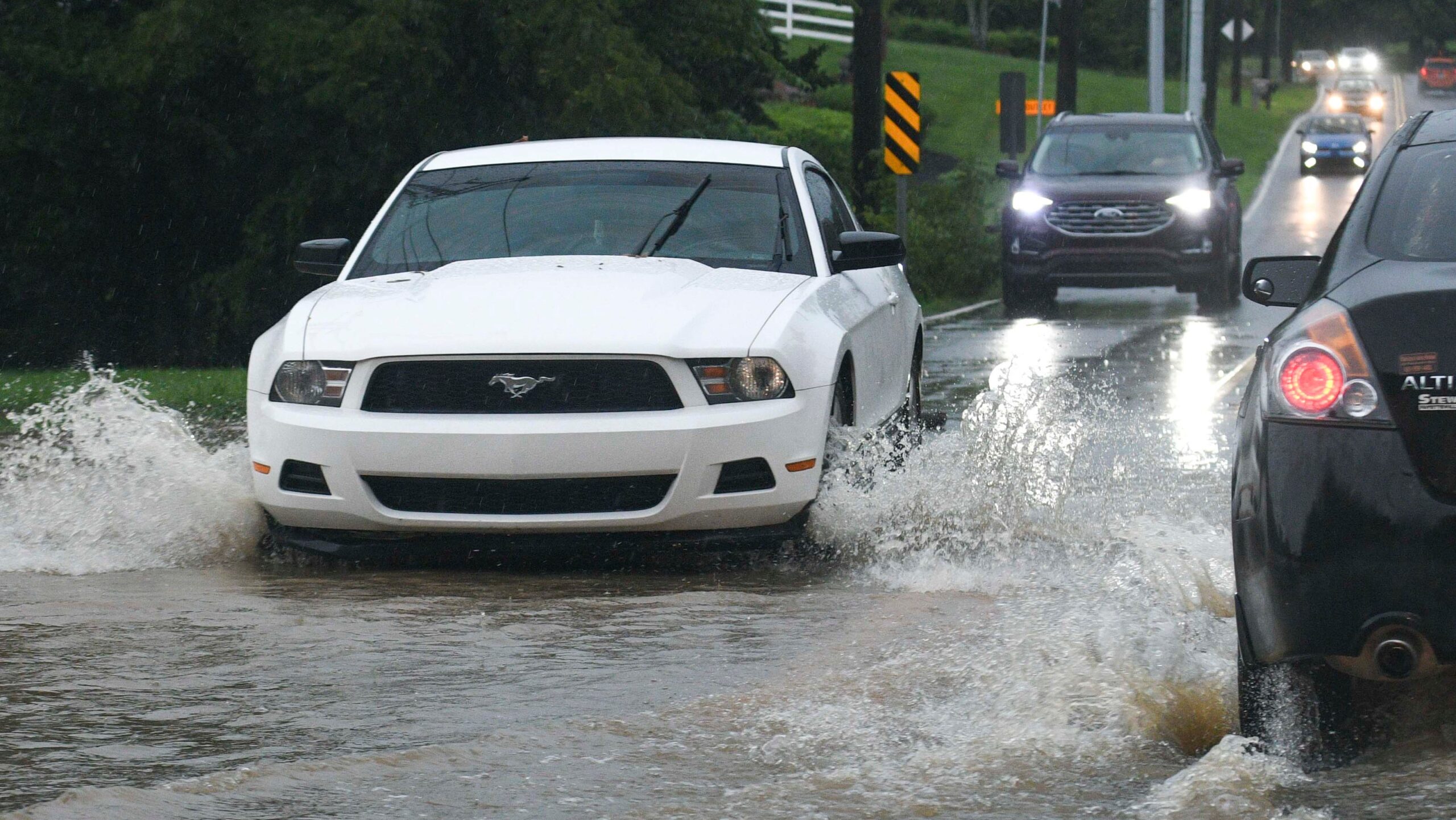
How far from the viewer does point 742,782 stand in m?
4.30

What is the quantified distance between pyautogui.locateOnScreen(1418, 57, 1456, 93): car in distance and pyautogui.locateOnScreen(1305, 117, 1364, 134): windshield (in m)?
46.3

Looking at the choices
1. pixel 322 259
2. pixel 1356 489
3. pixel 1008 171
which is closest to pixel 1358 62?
pixel 1008 171

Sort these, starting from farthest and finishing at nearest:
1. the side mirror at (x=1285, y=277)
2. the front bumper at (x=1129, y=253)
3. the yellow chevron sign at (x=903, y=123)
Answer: the yellow chevron sign at (x=903, y=123) → the front bumper at (x=1129, y=253) → the side mirror at (x=1285, y=277)

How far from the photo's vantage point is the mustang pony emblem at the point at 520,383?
652 centimetres

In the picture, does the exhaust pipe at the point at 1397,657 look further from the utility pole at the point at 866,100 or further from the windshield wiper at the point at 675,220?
the utility pole at the point at 866,100

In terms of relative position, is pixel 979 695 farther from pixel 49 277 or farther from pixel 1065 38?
pixel 1065 38

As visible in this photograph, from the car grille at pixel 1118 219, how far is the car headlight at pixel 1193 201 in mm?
120

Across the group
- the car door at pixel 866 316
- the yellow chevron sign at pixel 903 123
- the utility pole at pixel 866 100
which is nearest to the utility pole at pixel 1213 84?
the utility pole at pixel 866 100

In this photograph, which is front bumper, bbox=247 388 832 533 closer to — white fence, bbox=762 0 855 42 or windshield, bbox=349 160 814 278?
windshield, bbox=349 160 814 278

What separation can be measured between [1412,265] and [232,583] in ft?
13.0

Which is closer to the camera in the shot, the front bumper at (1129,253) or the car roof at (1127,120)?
the front bumper at (1129,253)

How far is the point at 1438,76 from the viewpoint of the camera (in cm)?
10150

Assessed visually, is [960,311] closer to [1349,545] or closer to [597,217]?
[597,217]

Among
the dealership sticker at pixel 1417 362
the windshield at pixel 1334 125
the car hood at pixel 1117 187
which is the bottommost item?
the windshield at pixel 1334 125
